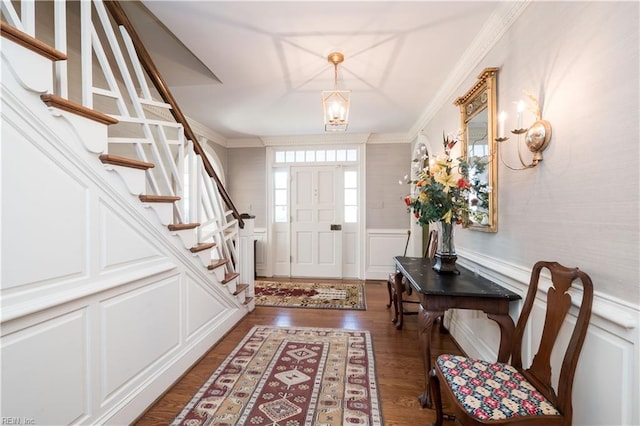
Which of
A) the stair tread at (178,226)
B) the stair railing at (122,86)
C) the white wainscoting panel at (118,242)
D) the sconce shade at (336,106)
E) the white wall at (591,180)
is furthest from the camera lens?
the sconce shade at (336,106)

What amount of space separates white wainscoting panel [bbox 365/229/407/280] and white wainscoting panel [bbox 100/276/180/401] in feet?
11.8

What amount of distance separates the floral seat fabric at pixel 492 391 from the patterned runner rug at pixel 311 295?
223cm

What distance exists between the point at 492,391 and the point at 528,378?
268 mm

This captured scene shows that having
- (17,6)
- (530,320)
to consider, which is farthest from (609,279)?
(17,6)

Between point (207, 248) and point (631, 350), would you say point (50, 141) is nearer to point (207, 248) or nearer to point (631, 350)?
point (207, 248)

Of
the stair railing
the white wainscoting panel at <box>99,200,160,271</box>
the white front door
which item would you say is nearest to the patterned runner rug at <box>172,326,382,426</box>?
the white wainscoting panel at <box>99,200,160,271</box>

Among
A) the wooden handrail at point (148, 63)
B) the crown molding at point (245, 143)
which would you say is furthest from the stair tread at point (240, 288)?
the crown molding at point (245, 143)

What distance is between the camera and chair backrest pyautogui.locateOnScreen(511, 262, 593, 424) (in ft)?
3.66

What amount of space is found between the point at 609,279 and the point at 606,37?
98 cm

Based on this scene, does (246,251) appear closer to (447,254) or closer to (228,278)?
(228,278)

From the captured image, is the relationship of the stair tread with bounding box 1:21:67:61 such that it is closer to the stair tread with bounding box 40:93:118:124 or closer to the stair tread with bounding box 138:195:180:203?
the stair tread with bounding box 40:93:118:124

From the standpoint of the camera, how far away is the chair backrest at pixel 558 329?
112cm

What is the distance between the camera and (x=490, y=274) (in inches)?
82.0

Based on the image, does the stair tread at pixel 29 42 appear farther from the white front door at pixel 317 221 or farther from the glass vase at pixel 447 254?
the white front door at pixel 317 221
